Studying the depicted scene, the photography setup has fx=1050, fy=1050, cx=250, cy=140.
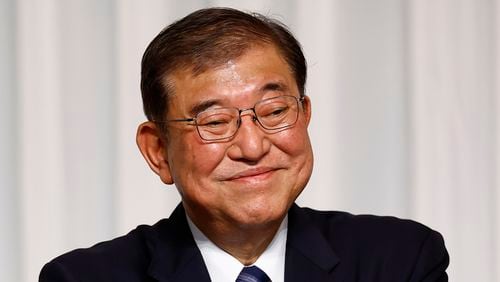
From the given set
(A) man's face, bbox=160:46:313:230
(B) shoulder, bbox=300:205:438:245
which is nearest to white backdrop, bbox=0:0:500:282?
(B) shoulder, bbox=300:205:438:245

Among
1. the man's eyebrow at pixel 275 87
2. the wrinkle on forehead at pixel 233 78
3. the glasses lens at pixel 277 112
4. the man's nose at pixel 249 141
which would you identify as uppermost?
the wrinkle on forehead at pixel 233 78

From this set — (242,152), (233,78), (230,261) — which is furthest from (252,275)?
(233,78)

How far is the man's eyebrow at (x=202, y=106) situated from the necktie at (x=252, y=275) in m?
0.32

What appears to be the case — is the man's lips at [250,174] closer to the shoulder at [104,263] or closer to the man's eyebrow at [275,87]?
the man's eyebrow at [275,87]

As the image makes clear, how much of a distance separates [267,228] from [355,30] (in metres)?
1.17

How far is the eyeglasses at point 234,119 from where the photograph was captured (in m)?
1.77

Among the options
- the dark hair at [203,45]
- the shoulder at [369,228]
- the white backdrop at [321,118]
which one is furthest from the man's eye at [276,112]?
the white backdrop at [321,118]

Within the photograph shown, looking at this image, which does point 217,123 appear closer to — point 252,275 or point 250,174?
point 250,174

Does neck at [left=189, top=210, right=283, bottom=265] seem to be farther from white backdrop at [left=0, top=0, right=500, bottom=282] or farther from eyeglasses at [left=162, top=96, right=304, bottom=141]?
white backdrop at [left=0, top=0, right=500, bottom=282]

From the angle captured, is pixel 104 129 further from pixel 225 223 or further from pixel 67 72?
pixel 225 223

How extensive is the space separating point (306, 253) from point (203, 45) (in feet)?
1.50

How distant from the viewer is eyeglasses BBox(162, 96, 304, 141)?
1772 millimetres

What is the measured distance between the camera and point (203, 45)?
179 cm
